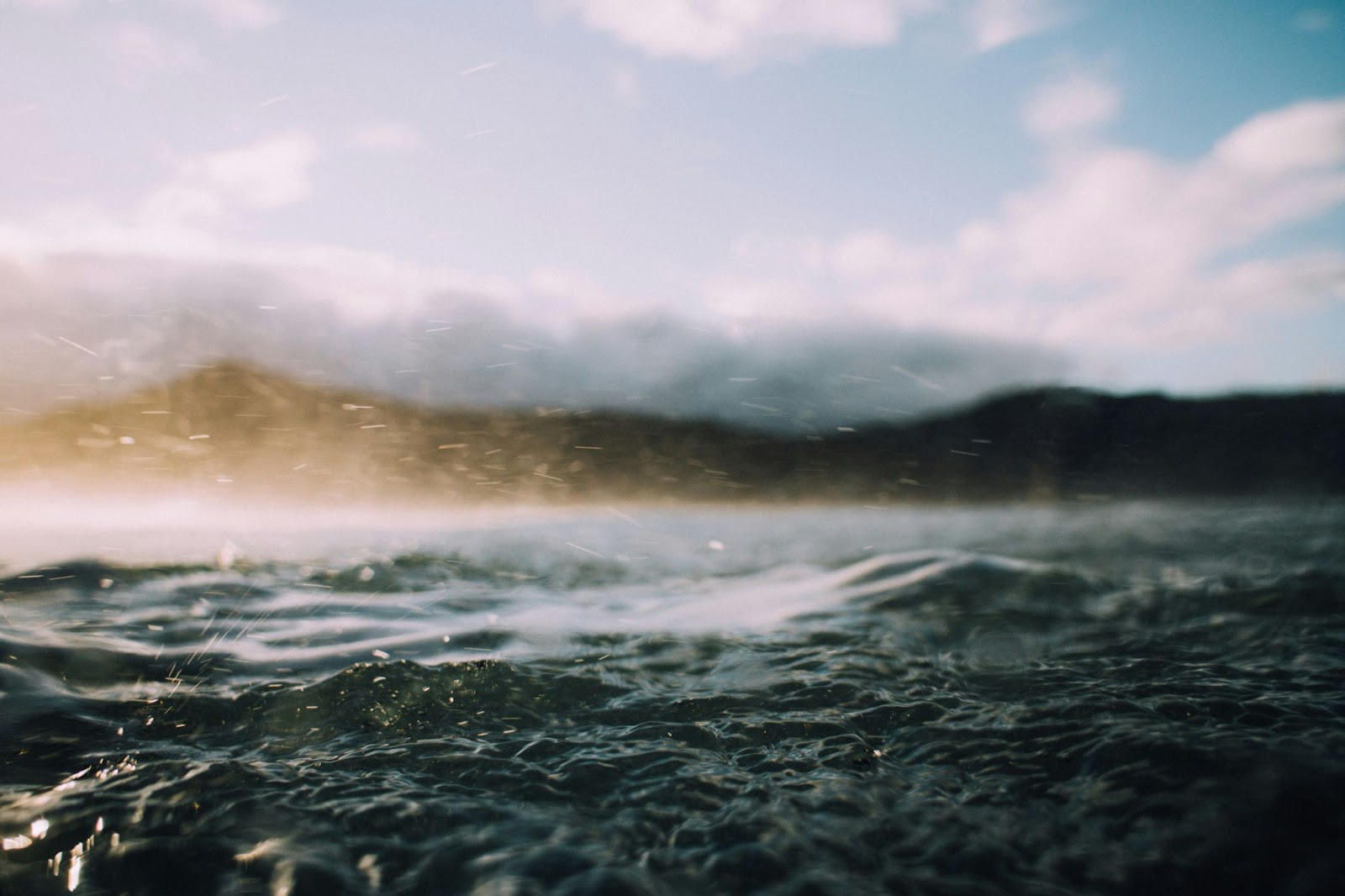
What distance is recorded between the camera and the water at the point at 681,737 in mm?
1266

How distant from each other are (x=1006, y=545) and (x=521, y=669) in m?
6.53

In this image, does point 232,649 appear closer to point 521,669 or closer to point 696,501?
point 521,669

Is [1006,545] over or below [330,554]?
below

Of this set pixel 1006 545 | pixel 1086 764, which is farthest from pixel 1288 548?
pixel 1086 764

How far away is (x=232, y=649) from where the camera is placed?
2.79 m

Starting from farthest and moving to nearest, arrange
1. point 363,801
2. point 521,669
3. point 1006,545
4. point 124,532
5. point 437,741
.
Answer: point 124,532, point 1006,545, point 521,669, point 437,741, point 363,801

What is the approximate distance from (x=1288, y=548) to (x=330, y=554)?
8.51 m

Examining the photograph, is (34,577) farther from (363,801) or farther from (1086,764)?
(1086,764)

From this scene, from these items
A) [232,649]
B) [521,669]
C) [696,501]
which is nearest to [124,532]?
[232,649]

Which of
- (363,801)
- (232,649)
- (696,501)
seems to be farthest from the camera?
(696,501)

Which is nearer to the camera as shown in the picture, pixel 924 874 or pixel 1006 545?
pixel 924 874

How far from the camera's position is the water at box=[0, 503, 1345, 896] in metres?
1.27

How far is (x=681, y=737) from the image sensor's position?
1.90 metres

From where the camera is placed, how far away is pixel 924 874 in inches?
48.3
